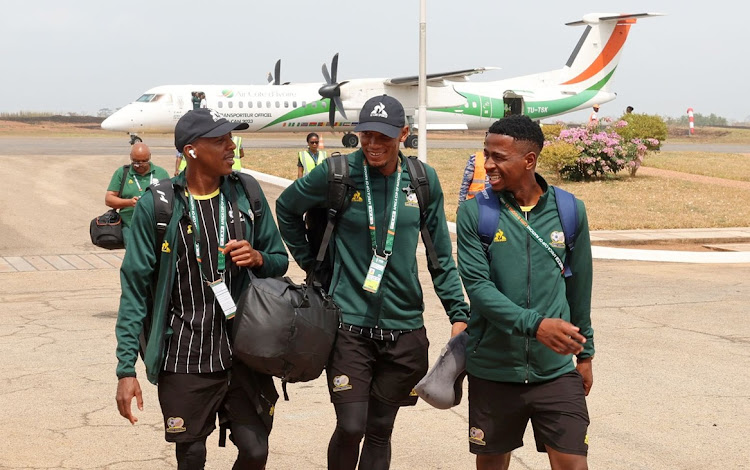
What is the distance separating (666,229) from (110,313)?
11396 mm

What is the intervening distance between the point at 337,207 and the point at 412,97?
4305 cm

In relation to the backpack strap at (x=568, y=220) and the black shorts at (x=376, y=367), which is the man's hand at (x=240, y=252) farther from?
the backpack strap at (x=568, y=220)

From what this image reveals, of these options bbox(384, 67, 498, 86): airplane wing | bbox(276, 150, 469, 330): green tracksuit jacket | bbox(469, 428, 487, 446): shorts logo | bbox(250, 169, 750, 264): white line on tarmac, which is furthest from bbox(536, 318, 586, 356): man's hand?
bbox(384, 67, 498, 86): airplane wing

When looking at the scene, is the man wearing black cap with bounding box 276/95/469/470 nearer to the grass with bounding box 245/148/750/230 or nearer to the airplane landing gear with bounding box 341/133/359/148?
the grass with bounding box 245/148/750/230

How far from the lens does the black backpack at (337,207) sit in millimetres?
4602

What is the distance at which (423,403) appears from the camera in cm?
709

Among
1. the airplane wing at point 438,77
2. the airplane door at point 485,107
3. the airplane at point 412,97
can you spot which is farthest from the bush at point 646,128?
the airplane door at point 485,107

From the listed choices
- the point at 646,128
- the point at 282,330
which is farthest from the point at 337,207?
the point at 646,128

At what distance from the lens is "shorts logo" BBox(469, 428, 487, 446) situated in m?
4.22

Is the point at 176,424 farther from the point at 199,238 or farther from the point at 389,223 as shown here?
the point at 389,223

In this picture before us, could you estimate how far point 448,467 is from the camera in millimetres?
5609

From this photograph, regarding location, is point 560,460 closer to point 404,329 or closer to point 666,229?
point 404,329

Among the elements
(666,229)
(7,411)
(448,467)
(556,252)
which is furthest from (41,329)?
(666,229)

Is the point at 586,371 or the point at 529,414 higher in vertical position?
the point at 586,371
